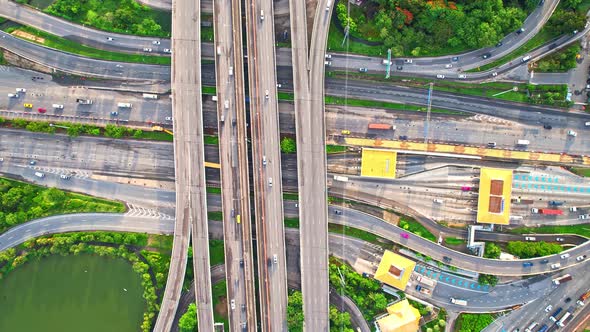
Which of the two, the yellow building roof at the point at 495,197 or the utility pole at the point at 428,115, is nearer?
the yellow building roof at the point at 495,197

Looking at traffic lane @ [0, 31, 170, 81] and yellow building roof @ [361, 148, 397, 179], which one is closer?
yellow building roof @ [361, 148, 397, 179]

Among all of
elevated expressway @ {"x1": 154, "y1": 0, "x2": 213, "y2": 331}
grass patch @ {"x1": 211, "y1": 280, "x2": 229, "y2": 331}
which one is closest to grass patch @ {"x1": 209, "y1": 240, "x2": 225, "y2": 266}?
elevated expressway @ {"x1": 154, "y1": 0, "x2": 213, "y2": 331}

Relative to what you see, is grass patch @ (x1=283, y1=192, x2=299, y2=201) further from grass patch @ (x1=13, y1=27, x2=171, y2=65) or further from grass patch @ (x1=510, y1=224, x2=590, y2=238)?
grass patch @ (x1=510, y1=224, x2=590, y2=238)

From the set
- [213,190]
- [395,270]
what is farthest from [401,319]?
[213,190]

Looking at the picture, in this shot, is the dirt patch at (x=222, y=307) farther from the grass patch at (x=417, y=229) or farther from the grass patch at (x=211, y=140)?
the grass patch at (x=417, y=229)

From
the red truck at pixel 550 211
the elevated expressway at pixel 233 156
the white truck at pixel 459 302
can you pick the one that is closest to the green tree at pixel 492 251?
the white truck at pixel 459 302

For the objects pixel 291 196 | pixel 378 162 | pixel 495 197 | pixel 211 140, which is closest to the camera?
pixel 495 197

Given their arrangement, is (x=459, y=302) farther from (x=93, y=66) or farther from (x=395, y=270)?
(x=93, y=66)
